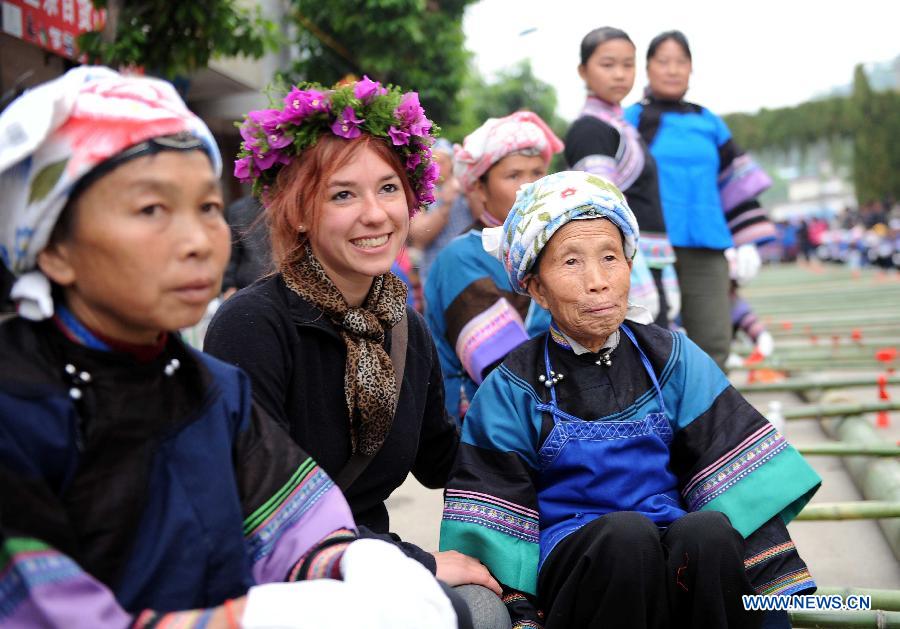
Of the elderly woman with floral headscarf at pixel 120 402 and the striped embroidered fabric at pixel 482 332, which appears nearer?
the elderly woman with floral headscarf at pixel 120 402

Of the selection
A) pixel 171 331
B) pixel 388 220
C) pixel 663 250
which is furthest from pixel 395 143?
pixel 663 250

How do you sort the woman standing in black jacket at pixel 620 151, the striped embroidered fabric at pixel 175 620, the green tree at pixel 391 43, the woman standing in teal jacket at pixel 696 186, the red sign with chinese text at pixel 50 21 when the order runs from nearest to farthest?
the striped embroidered fabric at pixel 175 620, the woman standing in black jacket at pixel 620 151, the woman standing in teal jacket at pixel 696 186, the red sign with chinese text at pixel 50 21, the green tree at pixel 391 43

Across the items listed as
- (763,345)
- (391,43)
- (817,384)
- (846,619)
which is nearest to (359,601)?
(846,619)

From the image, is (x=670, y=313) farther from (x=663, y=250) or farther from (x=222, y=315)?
(x=222, y=315)

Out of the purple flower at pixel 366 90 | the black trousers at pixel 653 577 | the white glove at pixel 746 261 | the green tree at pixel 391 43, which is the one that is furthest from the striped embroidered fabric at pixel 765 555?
the green tree at pixel 391 43

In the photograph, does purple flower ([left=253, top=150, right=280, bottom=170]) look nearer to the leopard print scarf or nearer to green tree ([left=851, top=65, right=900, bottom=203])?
the leopard print scarf

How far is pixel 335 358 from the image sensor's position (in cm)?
244

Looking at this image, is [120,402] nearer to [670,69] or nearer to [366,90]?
[366,90]

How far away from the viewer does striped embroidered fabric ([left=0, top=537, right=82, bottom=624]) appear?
1451 mm

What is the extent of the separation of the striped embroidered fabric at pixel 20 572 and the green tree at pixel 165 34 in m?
4.40

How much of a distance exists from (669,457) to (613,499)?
0.23 meters

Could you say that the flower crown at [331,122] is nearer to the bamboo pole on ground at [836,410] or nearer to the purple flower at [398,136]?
the purple flower at [398,136]

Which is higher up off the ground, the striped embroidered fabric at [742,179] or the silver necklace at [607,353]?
the striped embroidered fabric at [742,179]

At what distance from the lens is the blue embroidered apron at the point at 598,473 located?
7.93 ft
